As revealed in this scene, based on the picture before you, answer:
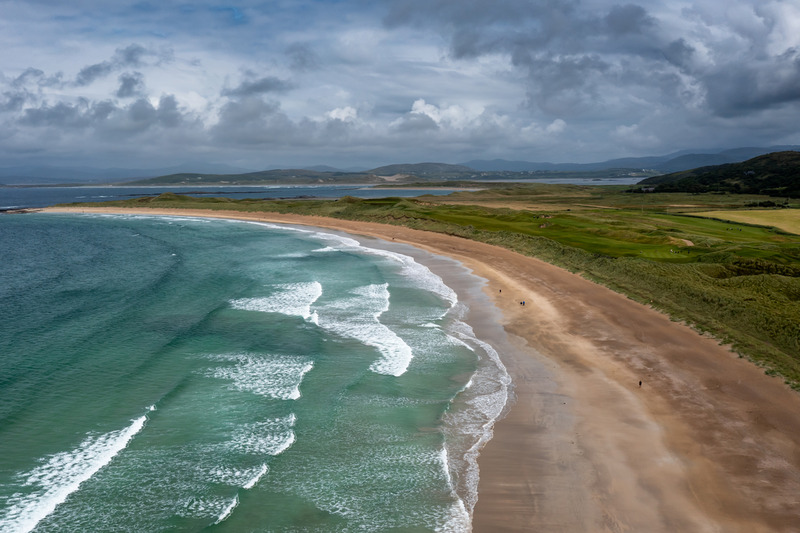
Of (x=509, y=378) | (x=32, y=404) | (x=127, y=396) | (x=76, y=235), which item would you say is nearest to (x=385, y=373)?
(x=509, y=378)

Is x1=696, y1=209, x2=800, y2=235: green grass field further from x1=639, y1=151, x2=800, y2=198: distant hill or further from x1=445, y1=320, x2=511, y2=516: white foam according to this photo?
x1=445, y1=320, x2=511, y2=516: white foam

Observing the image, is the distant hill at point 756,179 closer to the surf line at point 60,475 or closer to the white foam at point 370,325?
the white foam at point 370,325

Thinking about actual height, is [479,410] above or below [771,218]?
below

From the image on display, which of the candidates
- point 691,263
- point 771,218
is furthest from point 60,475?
point 771,218

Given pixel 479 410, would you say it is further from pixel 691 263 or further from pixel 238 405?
pixel 691 263

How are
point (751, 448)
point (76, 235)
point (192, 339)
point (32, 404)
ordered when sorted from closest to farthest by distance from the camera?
1. point (751, 448)
2. point (32, 404)
3. point (192, 339)
4. point (76, 235)

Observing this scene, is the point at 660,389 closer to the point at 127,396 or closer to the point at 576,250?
the point at 127,396

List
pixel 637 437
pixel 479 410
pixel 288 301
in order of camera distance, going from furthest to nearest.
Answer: pixel 288 301
pixel 479 410
pixel 637 437
